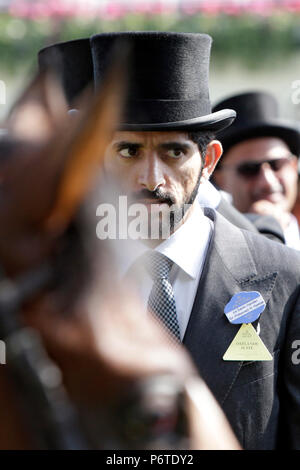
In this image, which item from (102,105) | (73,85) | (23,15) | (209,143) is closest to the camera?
(102,105)

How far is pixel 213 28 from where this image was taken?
16109 millimetres

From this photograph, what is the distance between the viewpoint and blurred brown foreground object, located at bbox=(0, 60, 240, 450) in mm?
991

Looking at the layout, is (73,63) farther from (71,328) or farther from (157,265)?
(71,328)

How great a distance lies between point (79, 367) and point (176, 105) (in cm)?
142

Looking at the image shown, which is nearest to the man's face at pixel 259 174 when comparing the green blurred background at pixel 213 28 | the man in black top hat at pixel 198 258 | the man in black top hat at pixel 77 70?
the man in black top hat at pixel 77 70

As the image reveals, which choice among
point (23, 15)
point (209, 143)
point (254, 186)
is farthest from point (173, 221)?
point (23, 15)

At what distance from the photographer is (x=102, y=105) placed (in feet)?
3.19

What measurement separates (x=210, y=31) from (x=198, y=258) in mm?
14497

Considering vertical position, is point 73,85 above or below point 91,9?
below

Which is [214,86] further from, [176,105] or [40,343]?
[40,343]

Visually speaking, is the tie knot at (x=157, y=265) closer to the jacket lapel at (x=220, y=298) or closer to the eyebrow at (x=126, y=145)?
the jacket lapel at (x=220, y=298)

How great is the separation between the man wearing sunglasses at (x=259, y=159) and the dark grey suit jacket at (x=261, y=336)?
148 cm

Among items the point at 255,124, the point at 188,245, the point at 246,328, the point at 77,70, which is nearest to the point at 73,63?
the point at 77,70

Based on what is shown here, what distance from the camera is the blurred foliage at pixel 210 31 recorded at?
15.1 metres
